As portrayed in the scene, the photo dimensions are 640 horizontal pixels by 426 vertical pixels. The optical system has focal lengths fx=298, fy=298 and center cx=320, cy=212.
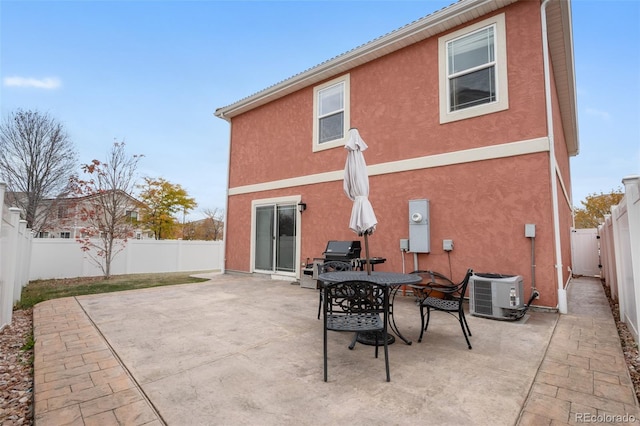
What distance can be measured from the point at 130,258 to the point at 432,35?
13.1 m

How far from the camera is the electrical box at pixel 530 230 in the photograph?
4891mm

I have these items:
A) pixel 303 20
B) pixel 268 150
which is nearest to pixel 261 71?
pixel 303 20

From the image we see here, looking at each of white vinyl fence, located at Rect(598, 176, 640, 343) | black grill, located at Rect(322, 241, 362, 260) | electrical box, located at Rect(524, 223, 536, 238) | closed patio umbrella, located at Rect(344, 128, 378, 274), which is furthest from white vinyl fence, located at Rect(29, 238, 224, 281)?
white vinyl fence, located at Rect(598, 176, 640, 343)

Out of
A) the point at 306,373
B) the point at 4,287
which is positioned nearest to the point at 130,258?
the point at 4,287

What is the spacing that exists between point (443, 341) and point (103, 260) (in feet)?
41.4

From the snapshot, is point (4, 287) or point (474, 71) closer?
point (4, 287)

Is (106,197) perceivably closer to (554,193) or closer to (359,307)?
(359,307)

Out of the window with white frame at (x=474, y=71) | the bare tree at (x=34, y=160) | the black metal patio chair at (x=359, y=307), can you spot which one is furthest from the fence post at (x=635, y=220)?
the bare tree at (x=34, y=160)

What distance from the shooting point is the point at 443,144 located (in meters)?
5.98

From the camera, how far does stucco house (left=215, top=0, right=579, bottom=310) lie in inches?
199

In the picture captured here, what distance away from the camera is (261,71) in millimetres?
14320

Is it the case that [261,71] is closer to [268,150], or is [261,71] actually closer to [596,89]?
[268,150]

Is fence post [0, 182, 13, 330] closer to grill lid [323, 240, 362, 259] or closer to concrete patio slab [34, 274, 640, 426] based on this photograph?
concrete patio slab [34, 274, 640, 426]

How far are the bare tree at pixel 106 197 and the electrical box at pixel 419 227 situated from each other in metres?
9.98
